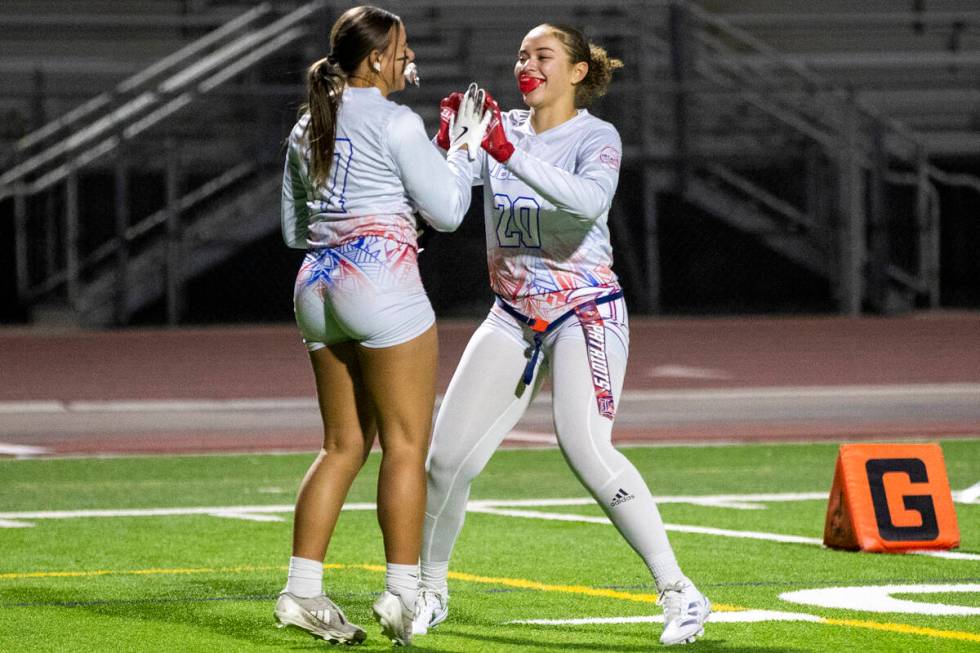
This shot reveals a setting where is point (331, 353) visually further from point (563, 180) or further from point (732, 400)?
point (732, 400)

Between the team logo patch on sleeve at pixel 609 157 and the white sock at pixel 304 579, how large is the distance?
1.59 metres

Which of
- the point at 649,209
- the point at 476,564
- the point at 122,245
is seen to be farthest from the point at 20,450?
the point at 649,209

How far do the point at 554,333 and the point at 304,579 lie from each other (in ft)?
3.78

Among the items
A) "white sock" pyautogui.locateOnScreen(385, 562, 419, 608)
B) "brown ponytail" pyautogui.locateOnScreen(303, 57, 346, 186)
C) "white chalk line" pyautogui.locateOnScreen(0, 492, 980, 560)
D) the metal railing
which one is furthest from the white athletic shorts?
the metal railing

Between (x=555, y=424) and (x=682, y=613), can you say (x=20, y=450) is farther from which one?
(x=682, y=613)

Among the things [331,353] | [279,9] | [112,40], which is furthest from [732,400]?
[112,40]

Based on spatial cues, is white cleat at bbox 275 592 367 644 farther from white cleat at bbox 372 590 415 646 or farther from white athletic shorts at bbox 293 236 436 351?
white athletic shorts at bbox 293 236 436 351

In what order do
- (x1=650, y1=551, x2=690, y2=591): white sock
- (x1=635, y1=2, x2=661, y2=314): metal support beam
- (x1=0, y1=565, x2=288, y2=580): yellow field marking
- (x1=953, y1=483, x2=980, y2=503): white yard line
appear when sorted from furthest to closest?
1. (x1=635, y1=2, x2=661, y2=314): metal support beam
2. (x1=953, y1=483, x2=980, y2=503): white yard line
3. (x1=0, y1=565, x2=288, y2=580): yellow field marking
4. (x1=650, y1=551, x2=690, y2=591): white sock

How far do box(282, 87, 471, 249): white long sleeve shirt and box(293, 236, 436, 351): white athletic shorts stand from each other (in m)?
0.05

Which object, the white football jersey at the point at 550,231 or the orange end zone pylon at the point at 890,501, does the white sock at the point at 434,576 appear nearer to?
the white football jersey at the point at 550,231

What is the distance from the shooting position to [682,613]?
6.04 metres

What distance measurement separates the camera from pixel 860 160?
86.6 ft

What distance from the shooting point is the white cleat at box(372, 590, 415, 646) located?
579cm

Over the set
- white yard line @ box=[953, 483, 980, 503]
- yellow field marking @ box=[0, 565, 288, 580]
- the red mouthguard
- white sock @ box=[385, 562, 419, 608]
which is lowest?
white yard line @ box=[953, 483, 980, 503]
